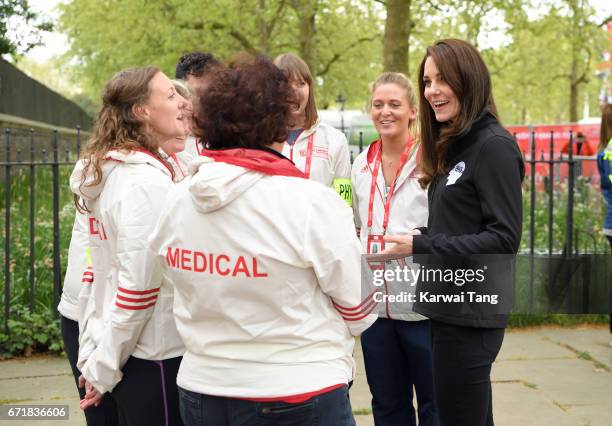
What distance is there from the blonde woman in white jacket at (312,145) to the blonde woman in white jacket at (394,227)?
0.11 m

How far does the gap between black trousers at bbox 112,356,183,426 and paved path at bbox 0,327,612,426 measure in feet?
7.32

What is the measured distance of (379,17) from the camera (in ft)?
74.3

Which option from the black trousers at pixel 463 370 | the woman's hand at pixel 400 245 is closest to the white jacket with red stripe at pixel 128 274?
the woman's hand at pixel 400 245

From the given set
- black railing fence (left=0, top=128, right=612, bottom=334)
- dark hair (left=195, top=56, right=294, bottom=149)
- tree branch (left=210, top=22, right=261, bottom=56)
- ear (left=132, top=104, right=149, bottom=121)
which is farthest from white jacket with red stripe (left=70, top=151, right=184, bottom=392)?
tree branch (left=210, top=22, right=261, bottom=56)

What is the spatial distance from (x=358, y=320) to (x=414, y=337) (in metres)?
1.32

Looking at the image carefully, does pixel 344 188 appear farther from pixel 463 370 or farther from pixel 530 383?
pixel 530 383

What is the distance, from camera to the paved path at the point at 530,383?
15.1 ft

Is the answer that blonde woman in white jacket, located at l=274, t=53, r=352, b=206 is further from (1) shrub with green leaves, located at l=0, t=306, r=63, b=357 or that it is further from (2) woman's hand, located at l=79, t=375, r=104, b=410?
(1) shrub with green leaves, located at l=0, t=306, r=63, b=357

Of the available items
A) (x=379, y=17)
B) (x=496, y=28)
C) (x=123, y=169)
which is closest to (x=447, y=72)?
(x=123, y=169)

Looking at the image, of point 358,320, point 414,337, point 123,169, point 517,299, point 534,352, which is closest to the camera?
point 358,320

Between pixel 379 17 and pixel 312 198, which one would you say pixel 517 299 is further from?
pixel 379 17

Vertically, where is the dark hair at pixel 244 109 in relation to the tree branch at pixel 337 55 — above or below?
below

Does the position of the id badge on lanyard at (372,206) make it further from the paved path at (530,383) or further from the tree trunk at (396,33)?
the tree trunk at (396,33)

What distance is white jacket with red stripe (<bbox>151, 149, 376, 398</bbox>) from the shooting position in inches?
78.3
